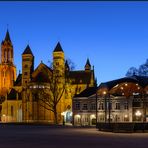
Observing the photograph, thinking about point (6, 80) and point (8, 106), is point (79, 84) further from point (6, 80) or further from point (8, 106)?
point (6, 80)

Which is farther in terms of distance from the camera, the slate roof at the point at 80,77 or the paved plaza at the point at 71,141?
the slate roof at the point at 80,77

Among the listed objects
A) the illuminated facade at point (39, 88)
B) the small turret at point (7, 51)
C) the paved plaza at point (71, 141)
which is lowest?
the paved plaza at point (71, 141)

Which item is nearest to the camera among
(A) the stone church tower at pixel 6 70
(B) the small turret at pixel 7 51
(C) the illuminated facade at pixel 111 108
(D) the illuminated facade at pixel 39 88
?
(C) the illuminated facade at pixel 111 108

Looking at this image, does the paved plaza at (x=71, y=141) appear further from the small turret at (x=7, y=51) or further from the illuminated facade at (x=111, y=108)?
the small turret at (x=7, y=51)

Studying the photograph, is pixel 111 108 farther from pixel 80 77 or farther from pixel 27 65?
pixel 27 65

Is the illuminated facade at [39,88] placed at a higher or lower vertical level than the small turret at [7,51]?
lower

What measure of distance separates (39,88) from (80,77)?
26.9 m

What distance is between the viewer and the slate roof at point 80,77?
133 meters

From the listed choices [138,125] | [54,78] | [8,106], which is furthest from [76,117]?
[138,125]

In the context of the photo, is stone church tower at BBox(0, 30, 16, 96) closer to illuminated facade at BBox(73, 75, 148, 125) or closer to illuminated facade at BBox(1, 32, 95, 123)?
illuminated facade at BBox(1, 32, 95, 123)

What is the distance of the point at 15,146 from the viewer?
25.7 metres

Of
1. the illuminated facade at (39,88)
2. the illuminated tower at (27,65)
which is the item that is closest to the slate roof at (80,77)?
the illuminated facade at (39,88)

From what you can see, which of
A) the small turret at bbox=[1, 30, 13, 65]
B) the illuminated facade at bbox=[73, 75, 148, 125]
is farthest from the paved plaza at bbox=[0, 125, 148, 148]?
the small turret at bbox=[1, 30, 13, 65]

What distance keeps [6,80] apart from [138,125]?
125 m
